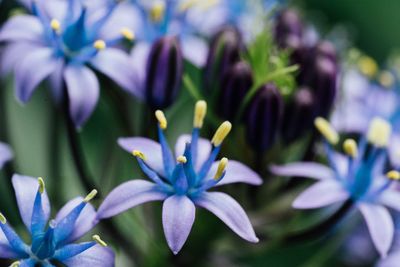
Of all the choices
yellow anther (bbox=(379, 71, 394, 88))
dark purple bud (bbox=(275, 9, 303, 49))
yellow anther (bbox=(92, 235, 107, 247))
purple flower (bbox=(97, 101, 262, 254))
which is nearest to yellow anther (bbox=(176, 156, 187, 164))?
purple flower (bbox=(97, 101, 262, 254))

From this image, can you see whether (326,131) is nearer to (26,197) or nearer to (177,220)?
(177,220)

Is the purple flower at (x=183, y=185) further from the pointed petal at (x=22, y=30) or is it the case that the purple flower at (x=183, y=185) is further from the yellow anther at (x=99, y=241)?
the pointed petal at (x=22, y=30)

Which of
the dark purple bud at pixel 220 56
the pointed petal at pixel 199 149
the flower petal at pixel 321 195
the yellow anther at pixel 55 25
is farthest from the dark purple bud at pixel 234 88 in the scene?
the yellow anther at pixel 55 25

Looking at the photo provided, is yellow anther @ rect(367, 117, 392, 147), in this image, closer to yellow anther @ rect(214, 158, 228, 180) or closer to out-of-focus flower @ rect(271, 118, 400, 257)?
out-of-focus flower @ rect(271, 118, 400, 257)

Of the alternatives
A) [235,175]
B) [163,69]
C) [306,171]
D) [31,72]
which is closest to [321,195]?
[306,171]

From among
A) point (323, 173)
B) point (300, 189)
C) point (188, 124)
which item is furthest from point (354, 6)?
point (323, 173)
